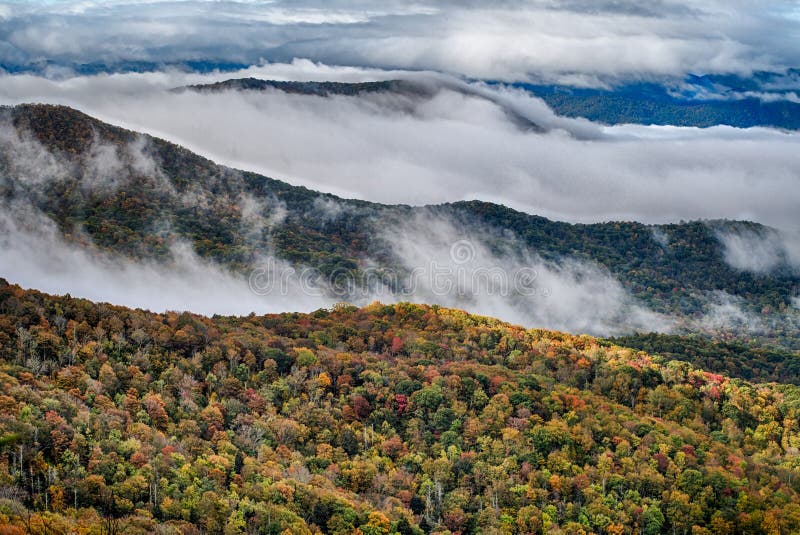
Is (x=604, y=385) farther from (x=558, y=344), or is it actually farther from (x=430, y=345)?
(x=430, y=345)

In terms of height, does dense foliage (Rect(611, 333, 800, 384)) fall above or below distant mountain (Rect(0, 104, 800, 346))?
below

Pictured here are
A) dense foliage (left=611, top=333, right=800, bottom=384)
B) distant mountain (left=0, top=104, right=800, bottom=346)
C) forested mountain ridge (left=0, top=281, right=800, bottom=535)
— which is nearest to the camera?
forested mountain ridge (left=0, top=281, right=800, bottom=535)

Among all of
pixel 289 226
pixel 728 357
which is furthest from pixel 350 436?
pixel 289 226

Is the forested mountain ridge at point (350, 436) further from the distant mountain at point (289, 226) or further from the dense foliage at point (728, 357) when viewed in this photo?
the distant mountain at point (289, 226)

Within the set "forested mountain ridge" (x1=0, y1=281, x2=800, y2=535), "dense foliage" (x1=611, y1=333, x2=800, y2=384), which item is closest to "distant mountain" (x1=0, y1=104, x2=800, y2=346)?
"dense foliage" (x1=611, y1=333, x2=800, y2=384)

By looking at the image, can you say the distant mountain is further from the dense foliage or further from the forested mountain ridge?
the forested mountain ridge

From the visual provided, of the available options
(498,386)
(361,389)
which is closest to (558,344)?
(498,386)

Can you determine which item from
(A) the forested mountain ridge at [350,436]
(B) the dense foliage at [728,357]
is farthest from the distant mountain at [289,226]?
(A) the forested mountain ridge at [350,436]
